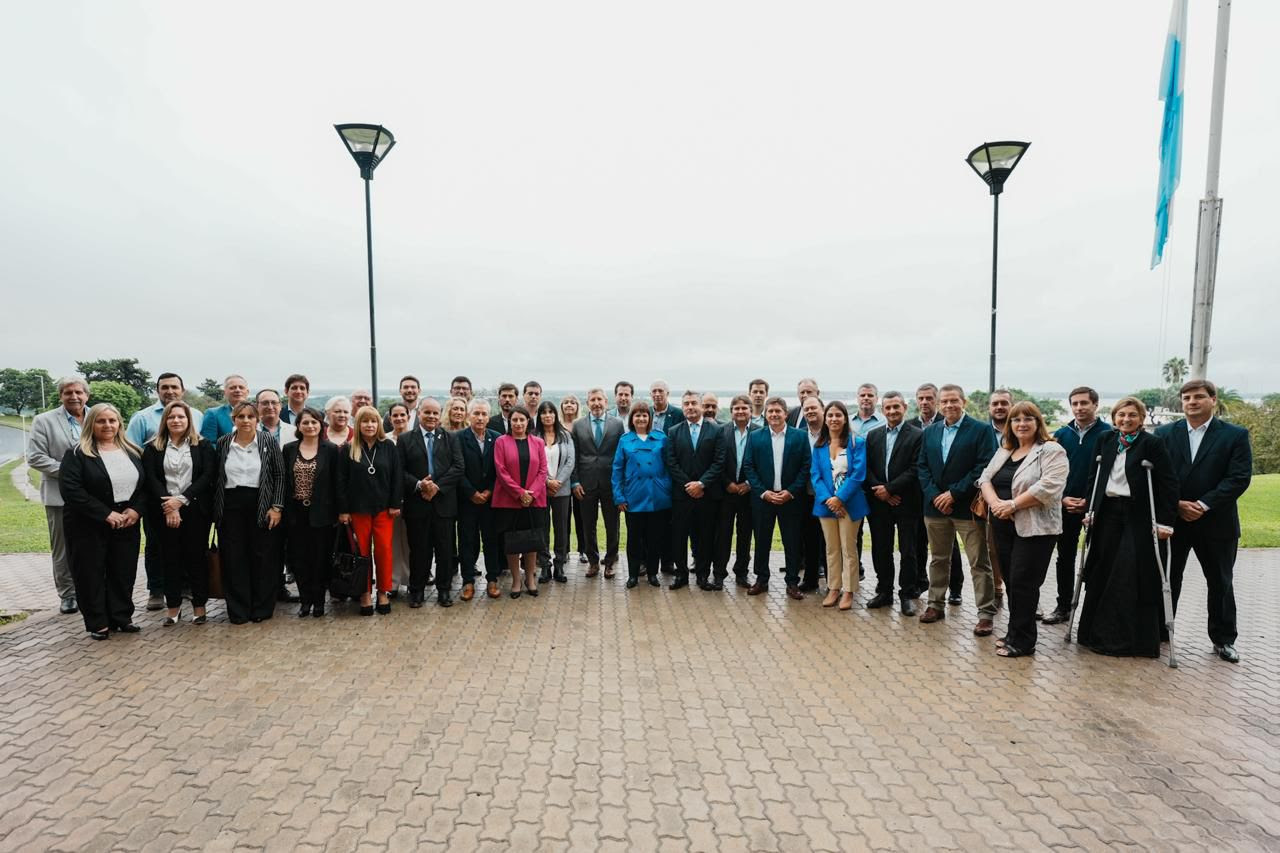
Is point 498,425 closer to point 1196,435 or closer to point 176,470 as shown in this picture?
point 176,470

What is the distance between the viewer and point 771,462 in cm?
688

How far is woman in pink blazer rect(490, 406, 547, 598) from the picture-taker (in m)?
6.71

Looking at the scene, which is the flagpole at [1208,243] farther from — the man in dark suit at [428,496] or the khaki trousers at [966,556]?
the man in dark suit at [428,496]

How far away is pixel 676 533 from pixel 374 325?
462 centimetres

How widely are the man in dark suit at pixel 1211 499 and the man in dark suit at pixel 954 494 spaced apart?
4.54ft

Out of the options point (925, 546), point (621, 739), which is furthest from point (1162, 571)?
point (621, 739)

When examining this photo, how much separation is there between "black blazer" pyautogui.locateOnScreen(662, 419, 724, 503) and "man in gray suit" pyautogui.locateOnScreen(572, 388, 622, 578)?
74cm

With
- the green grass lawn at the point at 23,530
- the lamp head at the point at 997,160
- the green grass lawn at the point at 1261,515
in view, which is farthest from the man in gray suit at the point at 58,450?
the green grass lawn at the point at 1261,515

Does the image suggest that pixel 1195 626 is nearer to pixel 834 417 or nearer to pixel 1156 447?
pixel 1156 447

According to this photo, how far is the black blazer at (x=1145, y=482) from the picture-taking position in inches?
199

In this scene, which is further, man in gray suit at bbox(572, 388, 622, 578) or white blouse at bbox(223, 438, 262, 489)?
man in gray suit at bbox(572, 388, 622, 578)

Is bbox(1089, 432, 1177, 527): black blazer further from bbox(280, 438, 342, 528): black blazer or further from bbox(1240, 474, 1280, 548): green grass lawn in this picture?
bbox(1240, 474, 1280, 548): green grass lawn

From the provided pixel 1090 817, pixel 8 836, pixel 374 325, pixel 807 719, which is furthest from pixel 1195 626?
pixel 374 325

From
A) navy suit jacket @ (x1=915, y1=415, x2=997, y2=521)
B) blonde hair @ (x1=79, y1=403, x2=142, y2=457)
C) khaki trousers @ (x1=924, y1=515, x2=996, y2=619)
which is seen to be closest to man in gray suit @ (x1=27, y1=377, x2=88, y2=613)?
blonde hair @ (x1=79, y1=403, x2=142, y2=457)
